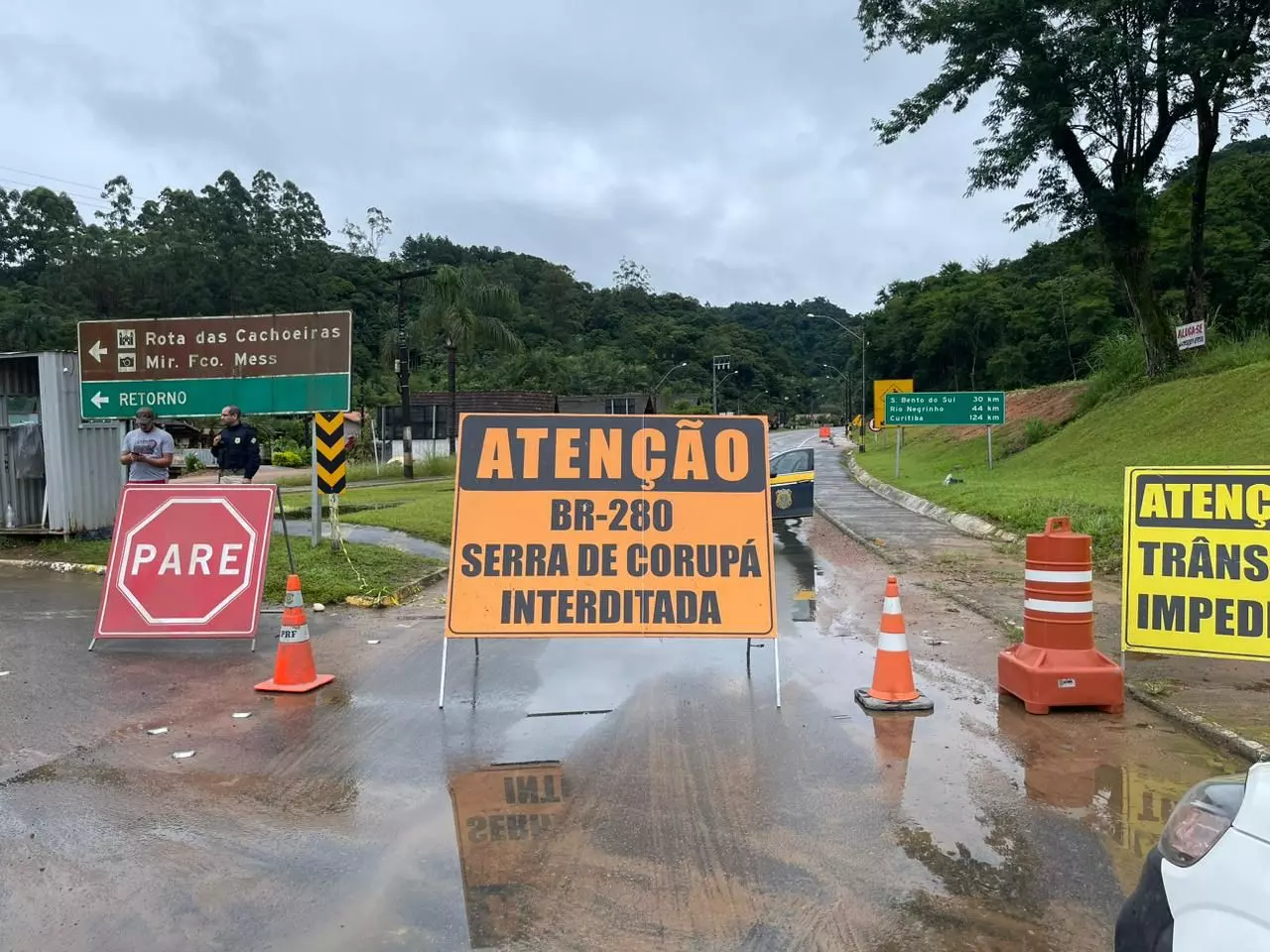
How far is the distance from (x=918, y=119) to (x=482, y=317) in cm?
2206

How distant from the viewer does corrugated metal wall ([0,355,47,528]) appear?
1294 cm

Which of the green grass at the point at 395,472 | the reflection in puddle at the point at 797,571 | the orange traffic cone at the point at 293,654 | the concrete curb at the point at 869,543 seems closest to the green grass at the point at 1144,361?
the concrete curb at the point at 869,543

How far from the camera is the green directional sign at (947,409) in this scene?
27.4 metres

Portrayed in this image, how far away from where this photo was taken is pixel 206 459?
54250 mm

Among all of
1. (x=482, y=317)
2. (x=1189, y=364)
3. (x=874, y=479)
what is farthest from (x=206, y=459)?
(x=1189, y=364)

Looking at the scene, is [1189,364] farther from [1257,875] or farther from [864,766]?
[1257,875]

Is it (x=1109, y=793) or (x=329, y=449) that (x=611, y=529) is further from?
(x=329, y=449)

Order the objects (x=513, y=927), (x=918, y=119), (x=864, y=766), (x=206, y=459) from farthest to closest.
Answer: (x=206, y=459)
(x=918, y=119)
(x=864, y=766)
(x=513, y=927)

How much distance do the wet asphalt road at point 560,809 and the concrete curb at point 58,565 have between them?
4648 mm

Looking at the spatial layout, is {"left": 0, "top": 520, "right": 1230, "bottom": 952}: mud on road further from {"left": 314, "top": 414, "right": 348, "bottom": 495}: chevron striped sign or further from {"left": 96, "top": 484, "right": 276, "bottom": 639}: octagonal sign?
{"left": 314, "top": 414, "right": 348, "bottom": 495}: chevron striped sign

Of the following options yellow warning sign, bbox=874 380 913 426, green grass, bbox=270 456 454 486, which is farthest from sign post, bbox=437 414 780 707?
yellow warning sign, bbox=874 380 913 426

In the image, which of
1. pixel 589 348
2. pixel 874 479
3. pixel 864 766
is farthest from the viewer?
pixel 589 348

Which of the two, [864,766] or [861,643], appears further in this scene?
[861,643]

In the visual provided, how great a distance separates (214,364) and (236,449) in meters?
1.96
